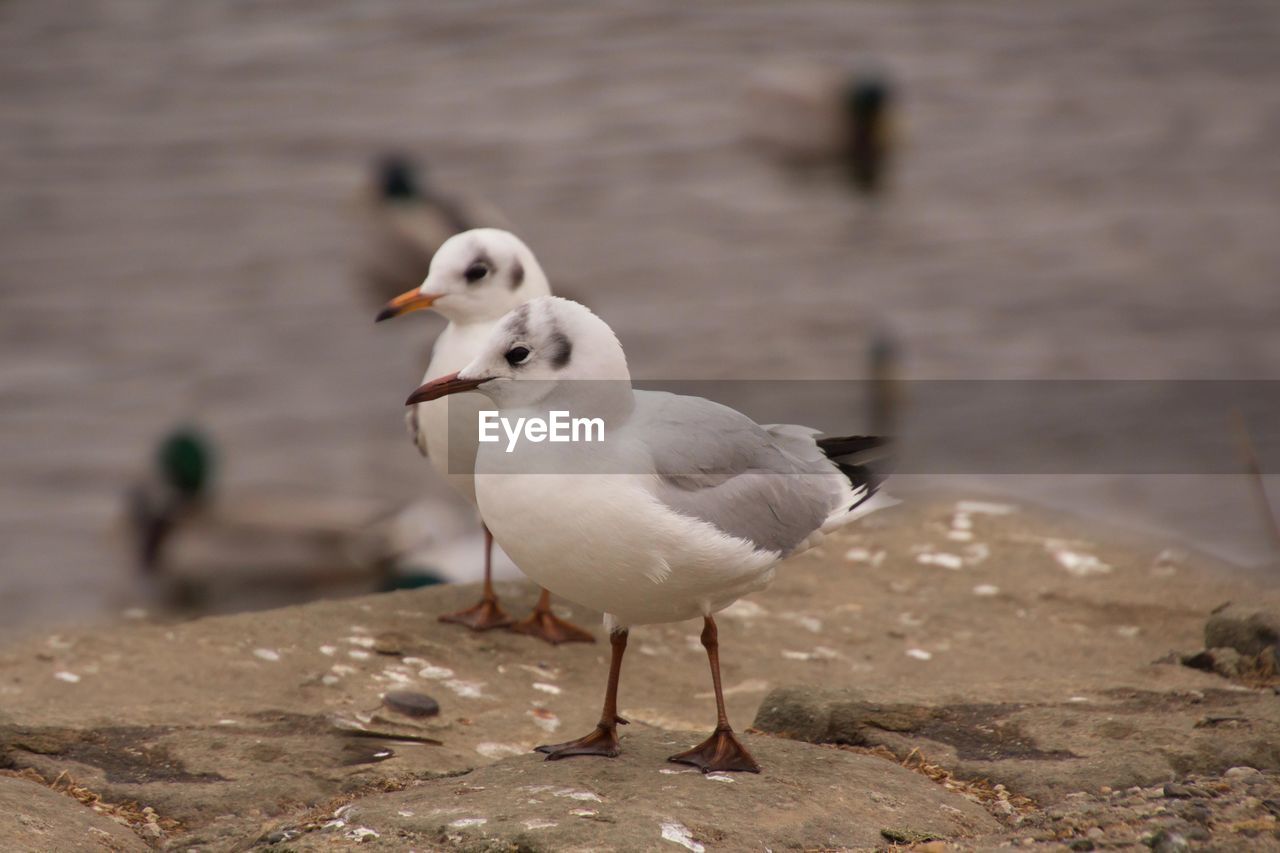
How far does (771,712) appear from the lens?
533 centimetres

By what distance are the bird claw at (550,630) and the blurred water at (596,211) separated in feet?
14.0

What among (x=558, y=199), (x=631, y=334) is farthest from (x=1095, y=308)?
(x=558, y=199)

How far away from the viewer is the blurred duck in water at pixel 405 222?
13.2m

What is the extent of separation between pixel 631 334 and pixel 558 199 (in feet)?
6.98

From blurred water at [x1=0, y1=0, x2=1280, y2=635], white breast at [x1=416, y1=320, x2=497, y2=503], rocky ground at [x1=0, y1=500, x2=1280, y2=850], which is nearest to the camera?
rocky ground at [x1=0, y1=500, x2=1280, y2=850]

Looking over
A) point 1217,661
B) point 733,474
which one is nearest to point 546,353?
point 733,474

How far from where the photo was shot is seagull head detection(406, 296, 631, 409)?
15.2ft

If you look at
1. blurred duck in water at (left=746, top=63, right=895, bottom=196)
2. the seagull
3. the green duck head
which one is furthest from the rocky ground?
blurred duck in water at (left=746, top=63, right=895, bottom=196)

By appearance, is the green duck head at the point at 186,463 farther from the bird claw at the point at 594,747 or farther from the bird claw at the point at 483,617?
the bird claw at the point at 594,747

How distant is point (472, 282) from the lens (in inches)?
263

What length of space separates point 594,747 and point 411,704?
1.11m

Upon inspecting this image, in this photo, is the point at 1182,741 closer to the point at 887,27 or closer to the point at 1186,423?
the point at 1186,423

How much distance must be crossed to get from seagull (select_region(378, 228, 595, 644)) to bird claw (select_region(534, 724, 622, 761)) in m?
1.79

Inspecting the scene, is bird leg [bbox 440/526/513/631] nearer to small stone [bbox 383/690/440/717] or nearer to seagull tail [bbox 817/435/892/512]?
small stone [bbox 383/690/440/717]
